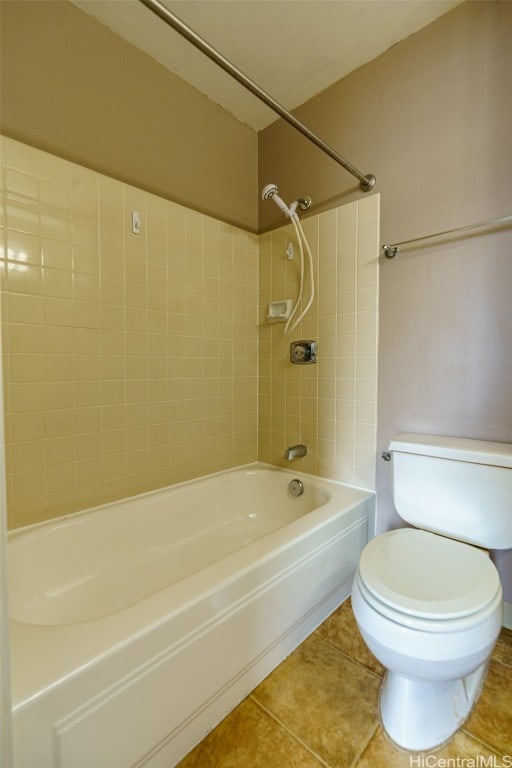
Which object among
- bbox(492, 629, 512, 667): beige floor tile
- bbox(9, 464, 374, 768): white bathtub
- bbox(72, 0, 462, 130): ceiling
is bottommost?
bbox(492, 629, 512, 667): beige floor tile

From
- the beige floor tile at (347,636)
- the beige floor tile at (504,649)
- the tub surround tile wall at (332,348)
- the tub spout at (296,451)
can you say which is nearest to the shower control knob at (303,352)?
the tub surround tile wall at (332,348)

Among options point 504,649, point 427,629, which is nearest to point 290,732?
point 427,629

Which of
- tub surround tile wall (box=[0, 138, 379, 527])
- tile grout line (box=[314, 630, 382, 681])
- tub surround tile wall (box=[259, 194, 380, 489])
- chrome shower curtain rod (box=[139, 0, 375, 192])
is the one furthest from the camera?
tub surround tile wall (box=[259, 194, 380, 489])

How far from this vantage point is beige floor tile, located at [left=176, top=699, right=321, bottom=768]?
2.95 feet

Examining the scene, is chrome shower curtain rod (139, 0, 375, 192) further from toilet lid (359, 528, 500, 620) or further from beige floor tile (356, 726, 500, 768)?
beige floor tile (356, 726, 500, 768)

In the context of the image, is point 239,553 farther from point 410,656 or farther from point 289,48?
point 289,48

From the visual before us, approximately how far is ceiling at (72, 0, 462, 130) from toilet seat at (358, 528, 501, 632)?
6.79 feet

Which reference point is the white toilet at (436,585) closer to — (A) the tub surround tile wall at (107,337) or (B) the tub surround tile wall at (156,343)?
(B) the tub surround tile wall at (156,343)

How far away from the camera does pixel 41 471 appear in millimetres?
1315

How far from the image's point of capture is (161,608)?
2.78 ft

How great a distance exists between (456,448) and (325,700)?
3.10 ft

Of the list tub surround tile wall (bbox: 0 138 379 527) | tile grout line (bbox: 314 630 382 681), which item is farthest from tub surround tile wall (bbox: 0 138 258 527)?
tile grout line (bbox: 314 630 382 681)

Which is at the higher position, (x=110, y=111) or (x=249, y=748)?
(x=110, y=111)

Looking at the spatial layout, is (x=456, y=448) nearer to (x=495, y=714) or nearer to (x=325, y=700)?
(x=495, y=714)
